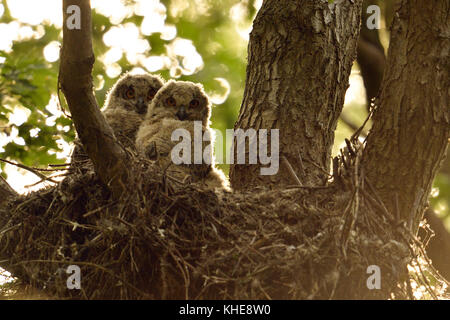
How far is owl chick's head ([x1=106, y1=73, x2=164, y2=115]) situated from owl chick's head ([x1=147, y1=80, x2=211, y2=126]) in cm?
39

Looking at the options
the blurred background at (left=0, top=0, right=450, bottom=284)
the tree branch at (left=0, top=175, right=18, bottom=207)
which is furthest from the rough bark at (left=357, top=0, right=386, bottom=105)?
the tree branch at (left=0, top=175, right=18, bottom=207)

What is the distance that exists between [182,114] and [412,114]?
9.35 feet

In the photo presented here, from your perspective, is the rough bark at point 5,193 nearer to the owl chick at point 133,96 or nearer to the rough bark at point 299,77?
the rough bark at point 299,77

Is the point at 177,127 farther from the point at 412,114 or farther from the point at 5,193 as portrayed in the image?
the point at 412,114

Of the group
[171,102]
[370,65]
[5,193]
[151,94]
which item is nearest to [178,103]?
[171,102]

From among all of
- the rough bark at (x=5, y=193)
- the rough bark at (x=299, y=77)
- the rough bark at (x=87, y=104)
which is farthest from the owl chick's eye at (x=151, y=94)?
the rough bark at (x=87, y=104)

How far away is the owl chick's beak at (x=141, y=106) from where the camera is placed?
7.19 meters

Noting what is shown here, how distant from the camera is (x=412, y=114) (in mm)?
4375

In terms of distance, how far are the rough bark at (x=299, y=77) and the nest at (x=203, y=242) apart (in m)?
0.90

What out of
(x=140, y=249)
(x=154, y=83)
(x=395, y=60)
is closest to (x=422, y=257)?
(x=395, y=60)

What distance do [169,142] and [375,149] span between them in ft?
6.73

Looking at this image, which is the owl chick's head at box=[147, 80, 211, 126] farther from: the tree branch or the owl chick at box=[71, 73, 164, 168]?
the tree branch

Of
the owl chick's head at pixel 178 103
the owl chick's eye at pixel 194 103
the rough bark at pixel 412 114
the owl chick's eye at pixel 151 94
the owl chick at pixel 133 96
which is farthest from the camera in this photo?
the owl chick's eye at pixel 151 94

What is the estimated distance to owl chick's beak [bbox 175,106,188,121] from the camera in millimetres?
6621
